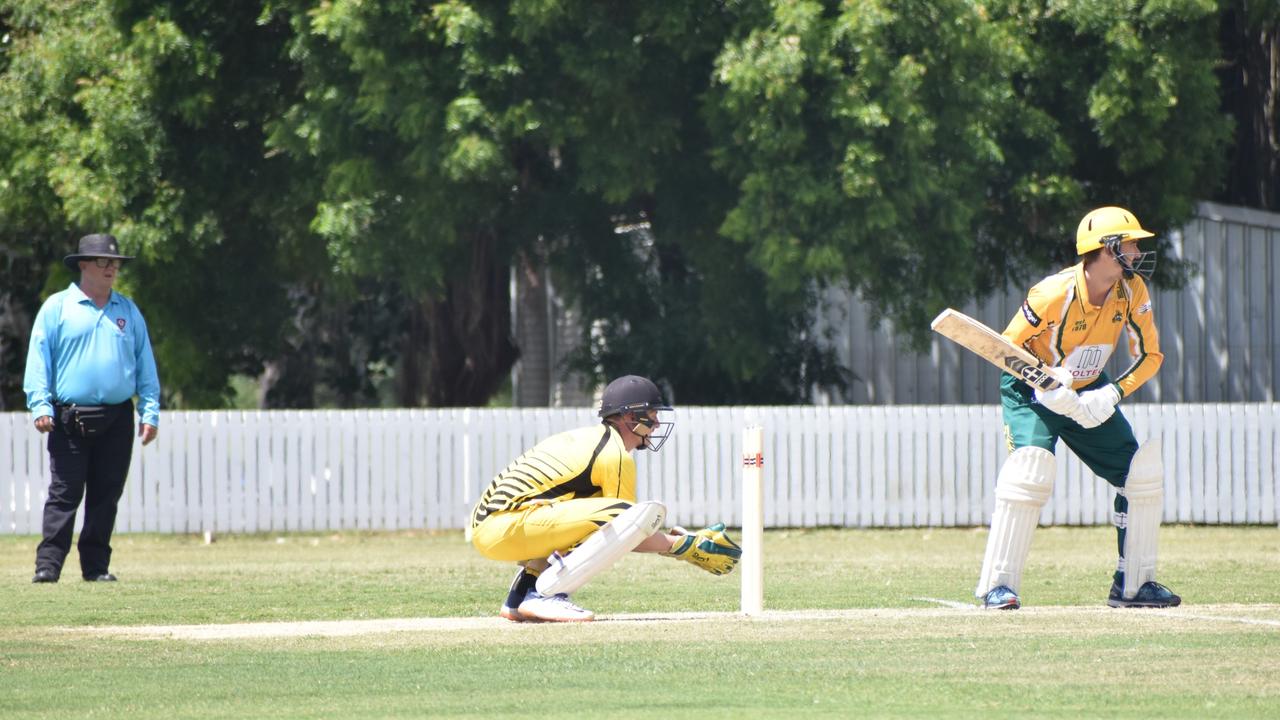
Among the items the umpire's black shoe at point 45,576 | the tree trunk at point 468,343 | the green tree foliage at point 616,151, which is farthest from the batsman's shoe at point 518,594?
the tree trunk at point 468,343

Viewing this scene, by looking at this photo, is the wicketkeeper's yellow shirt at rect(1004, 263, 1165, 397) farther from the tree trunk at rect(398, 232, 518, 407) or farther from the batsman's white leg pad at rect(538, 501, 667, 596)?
the tree trunk at rect(398, 232, 518, 407)

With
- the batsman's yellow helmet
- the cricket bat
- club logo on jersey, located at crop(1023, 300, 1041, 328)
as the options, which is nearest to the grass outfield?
the cricket bat

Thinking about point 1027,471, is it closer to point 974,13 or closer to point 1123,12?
point 974,13

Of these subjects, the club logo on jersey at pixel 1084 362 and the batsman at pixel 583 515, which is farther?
the club logo on jersey at pixel 1084 362

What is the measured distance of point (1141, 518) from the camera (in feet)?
30.7

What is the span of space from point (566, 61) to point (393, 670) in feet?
A: 43.2

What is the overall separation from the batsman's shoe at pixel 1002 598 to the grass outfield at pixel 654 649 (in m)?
0.16

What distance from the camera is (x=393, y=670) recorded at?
7242 millimetres

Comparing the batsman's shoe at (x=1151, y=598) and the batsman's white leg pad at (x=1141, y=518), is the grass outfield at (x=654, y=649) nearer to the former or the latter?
the batsman's shoe at (x=1151, y=598)

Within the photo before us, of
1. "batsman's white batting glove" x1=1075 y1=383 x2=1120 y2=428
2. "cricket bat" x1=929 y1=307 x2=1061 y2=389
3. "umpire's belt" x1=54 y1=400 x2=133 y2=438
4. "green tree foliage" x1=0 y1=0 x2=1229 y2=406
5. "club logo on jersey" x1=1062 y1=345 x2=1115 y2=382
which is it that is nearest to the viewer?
"cricket bat" x1=929 y1=307 x2=1061 y2=389

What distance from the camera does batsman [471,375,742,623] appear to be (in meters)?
8.64

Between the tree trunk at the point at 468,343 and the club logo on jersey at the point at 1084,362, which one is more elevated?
the tree trunk at the point at 468,343

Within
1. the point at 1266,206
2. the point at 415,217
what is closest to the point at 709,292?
the point at 415,217

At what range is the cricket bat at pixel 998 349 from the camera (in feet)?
28.6
